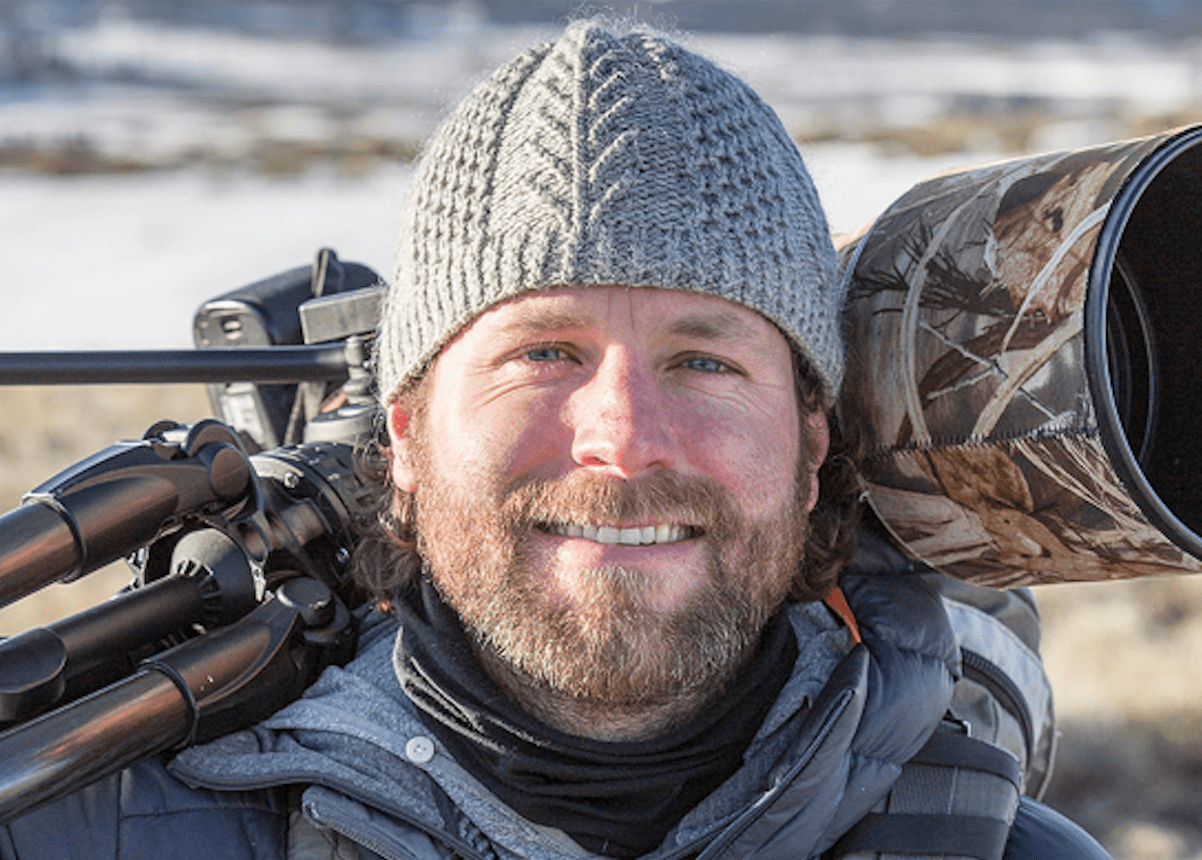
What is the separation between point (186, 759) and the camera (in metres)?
1.70

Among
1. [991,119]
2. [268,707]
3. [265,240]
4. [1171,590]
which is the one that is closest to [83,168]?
[265,240]

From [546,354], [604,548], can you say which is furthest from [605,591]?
[546,354]

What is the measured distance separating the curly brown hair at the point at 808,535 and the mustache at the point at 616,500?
28 centimetres

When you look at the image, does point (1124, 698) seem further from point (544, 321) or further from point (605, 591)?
point (544, 321)

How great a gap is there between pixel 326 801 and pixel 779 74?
28.6m

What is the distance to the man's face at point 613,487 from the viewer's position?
1785 mm

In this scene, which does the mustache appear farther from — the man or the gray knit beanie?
the gray knit beanie

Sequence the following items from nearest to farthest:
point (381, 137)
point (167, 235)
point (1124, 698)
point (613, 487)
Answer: point (613, 487)
point (1124, 698)
point (167, 235)
point (381, 137)

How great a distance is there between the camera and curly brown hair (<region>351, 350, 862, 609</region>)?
202cm

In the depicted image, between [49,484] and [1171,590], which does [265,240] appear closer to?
[1171,590]

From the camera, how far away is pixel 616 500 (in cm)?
177

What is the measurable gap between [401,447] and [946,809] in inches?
40.4

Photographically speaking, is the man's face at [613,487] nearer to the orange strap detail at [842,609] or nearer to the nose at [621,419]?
the nose at [621,419]

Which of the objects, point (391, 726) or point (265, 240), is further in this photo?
point (265, 240)
